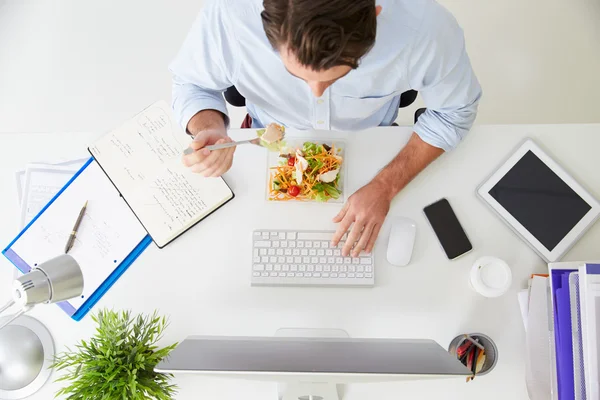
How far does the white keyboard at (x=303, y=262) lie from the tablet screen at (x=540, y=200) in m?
0.39

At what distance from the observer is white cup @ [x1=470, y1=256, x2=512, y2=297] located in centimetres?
115

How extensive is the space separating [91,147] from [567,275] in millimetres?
1164

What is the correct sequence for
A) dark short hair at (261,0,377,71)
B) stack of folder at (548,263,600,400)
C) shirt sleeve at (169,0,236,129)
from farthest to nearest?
shirt sleeve at (169,0,236,129) → stack of folder at (548,263,600,400) → dark short hair at (261,0,377,71)

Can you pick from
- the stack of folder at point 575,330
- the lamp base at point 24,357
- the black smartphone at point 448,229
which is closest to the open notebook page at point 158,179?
the lamp base at point 24,357

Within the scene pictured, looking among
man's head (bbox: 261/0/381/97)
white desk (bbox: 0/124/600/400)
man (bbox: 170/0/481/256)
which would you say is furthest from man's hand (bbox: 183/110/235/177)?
man's head (bbox: 261/0/381/97)

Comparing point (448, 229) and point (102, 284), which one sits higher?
point (448, 229)

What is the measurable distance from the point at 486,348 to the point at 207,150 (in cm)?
80

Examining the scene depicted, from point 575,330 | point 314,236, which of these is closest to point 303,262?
point 314,236

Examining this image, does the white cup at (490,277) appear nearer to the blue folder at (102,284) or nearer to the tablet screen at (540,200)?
the tablet screen at (540,200)

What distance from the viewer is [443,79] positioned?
3.59ft

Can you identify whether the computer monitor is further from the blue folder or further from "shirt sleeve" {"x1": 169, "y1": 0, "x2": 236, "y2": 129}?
"shirt sleeve" {"x1": 169, "y1": 0, "x2": 236, "y2": 129}

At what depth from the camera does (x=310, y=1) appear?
2.45ft

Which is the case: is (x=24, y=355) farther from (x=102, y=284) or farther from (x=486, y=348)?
(x=486, y=348)

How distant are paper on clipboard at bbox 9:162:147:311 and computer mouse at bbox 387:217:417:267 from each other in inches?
24.7
